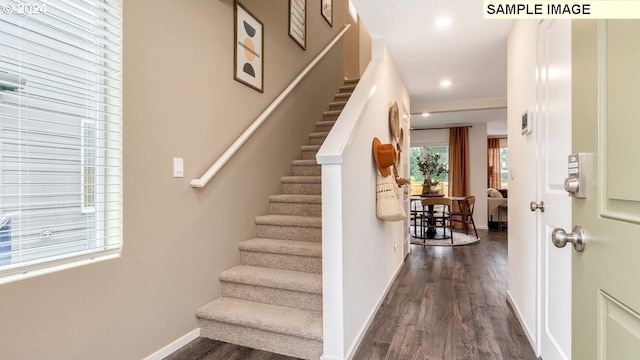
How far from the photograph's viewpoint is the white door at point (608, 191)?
60 cm

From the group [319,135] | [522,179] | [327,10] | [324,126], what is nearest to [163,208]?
[319,135]

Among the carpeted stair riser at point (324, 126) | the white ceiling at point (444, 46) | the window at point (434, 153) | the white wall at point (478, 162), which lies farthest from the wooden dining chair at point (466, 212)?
the carpeted stair riser at point (324, 126)

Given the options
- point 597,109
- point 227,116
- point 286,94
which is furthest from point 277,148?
point 597,109

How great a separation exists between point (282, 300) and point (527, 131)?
195 centimetres

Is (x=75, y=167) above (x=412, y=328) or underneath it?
above

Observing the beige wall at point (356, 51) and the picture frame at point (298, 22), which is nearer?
the picture frame at point (298, 22)

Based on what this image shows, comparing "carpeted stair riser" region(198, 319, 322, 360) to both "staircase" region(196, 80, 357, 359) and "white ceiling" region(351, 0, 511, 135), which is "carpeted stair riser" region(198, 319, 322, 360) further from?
"white ceiling" region(351, 0, 511, 135)

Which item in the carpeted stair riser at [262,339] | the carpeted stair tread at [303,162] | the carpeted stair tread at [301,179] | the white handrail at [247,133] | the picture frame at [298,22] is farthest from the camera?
the picture frame at [298,22]

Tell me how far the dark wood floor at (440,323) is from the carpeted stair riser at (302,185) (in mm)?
1194

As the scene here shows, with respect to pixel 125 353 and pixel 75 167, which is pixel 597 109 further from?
pixel 125 353

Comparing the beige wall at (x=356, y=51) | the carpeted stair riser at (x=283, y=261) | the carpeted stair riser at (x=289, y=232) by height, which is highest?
the beige wall at (x=356, y=51)

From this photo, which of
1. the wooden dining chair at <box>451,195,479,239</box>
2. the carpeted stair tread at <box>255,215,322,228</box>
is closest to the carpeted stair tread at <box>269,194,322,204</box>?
the carpeted stair tread at <box>255,215,322,228</box>

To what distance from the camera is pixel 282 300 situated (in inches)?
86.5

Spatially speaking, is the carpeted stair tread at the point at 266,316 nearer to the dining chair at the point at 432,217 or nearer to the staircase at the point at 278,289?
the staircase at the point at 278,289
